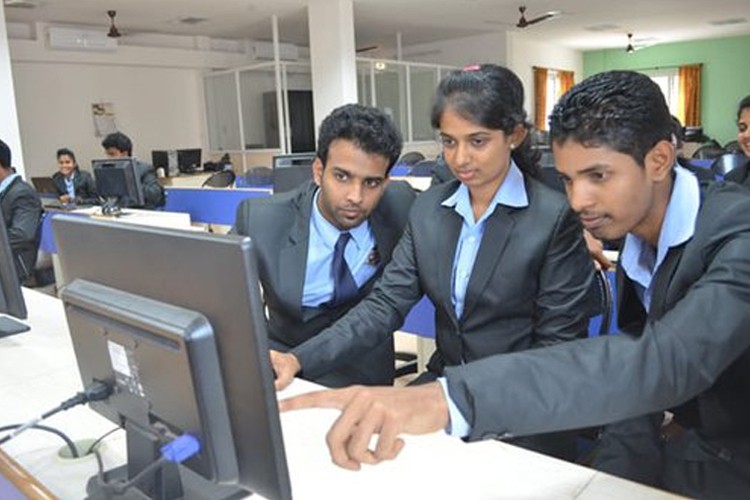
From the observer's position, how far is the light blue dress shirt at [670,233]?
1124 mm

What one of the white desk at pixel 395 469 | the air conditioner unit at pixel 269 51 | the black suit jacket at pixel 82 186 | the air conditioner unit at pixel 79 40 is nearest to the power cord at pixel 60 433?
the white desk at pixel 395 469

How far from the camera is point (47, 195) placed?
7.18 meters

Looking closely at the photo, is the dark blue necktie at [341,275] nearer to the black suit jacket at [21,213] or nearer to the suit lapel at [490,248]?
the suit lapel at [490,248]

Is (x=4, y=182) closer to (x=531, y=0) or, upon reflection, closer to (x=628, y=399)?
(x=628, y=399)

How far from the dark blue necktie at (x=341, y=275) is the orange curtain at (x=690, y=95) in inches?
534

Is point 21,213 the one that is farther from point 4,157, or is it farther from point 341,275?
point 341,275

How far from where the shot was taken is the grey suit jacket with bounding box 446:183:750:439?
86cm

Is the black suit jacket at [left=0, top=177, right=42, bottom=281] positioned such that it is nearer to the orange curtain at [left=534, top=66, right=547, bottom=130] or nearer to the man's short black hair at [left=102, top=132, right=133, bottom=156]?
the man's short black hair at [left=102, top=132, right=133, bottom=156]

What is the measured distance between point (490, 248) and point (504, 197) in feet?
0.42

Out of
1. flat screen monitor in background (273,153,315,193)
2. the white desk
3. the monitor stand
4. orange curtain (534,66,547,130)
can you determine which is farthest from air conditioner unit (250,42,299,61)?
the white desk

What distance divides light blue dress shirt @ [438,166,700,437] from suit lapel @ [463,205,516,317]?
0.35m

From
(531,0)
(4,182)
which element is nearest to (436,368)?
(4,182)

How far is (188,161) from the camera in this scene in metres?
9.80

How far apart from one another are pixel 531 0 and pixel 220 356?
30.2 feet
